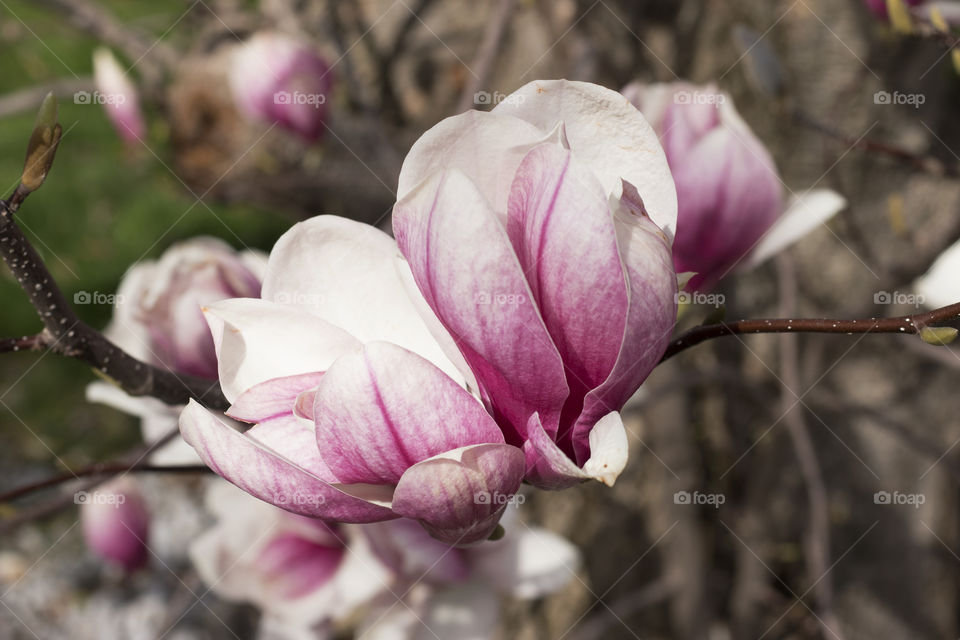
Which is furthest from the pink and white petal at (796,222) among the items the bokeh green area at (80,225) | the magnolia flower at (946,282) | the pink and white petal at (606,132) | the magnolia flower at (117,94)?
the bokeh green area at (80,225)

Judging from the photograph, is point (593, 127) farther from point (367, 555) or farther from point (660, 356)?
point (367, 555)

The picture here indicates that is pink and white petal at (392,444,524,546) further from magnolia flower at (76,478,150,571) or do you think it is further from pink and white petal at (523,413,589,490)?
magnolia flower at (76,478,150,571)

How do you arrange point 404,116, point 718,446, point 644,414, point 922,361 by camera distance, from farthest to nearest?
point 404,116, point 718,446, point 644,414, point 922,361

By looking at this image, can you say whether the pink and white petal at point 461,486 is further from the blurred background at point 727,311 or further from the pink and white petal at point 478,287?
the blurred background at point 727,311

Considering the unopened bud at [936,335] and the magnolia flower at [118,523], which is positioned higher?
the unopened bud at [936,335]

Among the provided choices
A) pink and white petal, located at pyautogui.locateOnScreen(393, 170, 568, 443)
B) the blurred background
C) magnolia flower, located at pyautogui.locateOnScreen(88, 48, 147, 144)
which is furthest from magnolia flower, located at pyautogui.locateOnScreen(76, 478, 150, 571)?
pink and white petal, located at pyautogui.locateOnScreen(393, 170, 568, 443)

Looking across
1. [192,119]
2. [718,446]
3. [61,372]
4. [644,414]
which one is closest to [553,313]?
[644,414]
